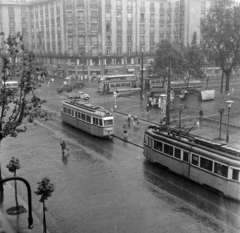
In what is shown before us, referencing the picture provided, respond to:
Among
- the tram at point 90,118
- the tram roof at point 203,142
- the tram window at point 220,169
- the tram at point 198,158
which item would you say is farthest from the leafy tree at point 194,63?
the tram window at point 220,169

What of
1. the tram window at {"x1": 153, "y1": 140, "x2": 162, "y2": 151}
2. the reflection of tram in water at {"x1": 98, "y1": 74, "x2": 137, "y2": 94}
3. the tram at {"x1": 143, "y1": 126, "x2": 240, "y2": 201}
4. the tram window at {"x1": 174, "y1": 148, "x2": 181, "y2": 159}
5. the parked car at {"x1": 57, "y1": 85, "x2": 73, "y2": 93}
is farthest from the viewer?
the parked car at {"x1": 57, "y1": 85, "x2": 73, "y2": 93}

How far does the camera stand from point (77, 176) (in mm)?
20938

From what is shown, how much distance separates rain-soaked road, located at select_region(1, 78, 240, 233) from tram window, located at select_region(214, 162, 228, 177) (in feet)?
4.34

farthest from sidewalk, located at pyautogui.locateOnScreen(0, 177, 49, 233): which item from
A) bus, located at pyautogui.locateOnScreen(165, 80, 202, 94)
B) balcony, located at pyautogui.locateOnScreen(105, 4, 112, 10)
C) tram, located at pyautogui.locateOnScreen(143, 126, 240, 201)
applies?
balcony, located at pyautogui.locateOnScreen(105, 4, 112, 10)

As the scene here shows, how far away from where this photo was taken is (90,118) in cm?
3033

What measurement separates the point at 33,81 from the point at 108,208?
24.4 ft

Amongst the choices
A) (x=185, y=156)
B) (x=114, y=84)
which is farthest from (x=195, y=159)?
(x=114, y=84)

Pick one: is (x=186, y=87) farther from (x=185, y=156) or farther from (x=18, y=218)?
(x=18, y=218)

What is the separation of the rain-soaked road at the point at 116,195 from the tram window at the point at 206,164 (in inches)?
52.0

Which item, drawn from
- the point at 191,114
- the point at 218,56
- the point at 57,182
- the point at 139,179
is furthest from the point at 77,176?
the point at 218,56

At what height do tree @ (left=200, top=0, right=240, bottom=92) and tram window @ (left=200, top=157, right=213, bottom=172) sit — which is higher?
tree @ (left=200, top=0, right=240, bottom=92)

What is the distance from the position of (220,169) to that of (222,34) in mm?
41439

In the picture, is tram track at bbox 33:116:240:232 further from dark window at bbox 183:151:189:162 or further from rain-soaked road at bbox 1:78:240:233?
dark window at bbox 183:151:189:162

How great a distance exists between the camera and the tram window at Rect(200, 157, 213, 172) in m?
18.1
